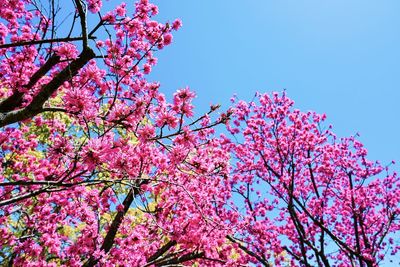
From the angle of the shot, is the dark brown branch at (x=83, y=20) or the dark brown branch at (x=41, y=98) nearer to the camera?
the dark brown branch at (x=83, y=20)

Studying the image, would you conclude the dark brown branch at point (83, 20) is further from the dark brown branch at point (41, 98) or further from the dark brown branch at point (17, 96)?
the dark brown branch at point (17, 96)

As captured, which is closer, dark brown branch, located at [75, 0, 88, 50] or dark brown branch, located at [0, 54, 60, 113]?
dark brown branch, located at [75, 0, 88, 50]

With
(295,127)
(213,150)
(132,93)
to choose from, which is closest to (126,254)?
(213,150)

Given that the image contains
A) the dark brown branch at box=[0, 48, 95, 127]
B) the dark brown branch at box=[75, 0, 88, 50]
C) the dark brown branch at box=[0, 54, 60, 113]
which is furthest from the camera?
the dark brown branch at box=[0, 54, 60, 113]

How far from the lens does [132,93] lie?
23.9 feet

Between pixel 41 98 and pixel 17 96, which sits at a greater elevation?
pixel 17 96

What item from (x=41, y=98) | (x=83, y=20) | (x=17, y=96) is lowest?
(x=41, y=98)

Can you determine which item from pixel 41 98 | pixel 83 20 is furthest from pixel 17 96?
pixel 83 20

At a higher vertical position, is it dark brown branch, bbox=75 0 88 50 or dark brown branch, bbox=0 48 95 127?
dark brown branch, bbox=75 0 88 50

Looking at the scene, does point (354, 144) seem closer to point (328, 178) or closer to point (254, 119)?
point (328, 178)

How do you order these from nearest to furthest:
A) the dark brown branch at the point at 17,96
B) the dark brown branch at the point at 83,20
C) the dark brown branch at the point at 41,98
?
the dark brown branch at the point at 83,20
the dark brown branch at the point at 41,98
the dark brown branch at the point at 17,96

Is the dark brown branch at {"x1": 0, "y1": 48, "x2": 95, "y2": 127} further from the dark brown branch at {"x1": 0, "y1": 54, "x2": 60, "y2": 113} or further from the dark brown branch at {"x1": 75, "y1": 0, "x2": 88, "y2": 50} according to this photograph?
the dark brown branch at {"x1": 0, "y1": 54, "x2": 60, "y2": 113}

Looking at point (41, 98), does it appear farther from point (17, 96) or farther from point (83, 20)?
point (83, 20)

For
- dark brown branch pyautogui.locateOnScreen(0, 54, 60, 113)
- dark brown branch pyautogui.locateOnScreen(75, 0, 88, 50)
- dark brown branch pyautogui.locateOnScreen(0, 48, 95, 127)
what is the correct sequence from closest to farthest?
1. dark brown branch pyautogui.locateOnScreen(75, 0, 88, 50)
2. dark brown branch pyautogui.locateOnScreen(0, 48, 95, 127)
3. dark brown branch pyautogui.locateOnScreen(0, 54, 60, 113)
